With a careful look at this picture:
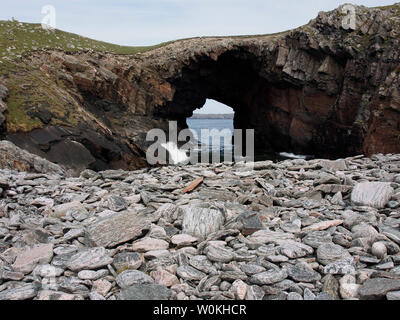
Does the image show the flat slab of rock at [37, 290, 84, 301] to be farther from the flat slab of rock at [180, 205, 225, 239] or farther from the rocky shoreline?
the flat slab of rock at [180, 205, 225, 239]

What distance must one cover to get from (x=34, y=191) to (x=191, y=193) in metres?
4.46

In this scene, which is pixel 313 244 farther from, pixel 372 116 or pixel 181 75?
pixel 181 75

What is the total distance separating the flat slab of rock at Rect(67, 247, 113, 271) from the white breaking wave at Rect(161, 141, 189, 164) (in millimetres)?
26965

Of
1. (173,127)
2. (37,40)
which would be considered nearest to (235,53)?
(173,127)

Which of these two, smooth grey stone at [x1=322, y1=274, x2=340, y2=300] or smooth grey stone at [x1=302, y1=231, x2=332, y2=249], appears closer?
smooth grey stone at [x1=322, y1=274, x2=340, y2=300]

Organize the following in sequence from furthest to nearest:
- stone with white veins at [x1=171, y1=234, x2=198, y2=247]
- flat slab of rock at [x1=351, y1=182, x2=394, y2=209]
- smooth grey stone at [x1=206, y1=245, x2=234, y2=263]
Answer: flat slab of rock at [x1=351, y1=182, x2=394, y2=209], stone with white veins at [x1=171, y1=234, x2=198, y2=247], smooth grey stone at [x1=206, y1=245, x2=234, y2=263]

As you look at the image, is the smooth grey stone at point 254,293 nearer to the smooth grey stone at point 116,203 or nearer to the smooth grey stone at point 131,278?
the smooth grey stone at point 131,278

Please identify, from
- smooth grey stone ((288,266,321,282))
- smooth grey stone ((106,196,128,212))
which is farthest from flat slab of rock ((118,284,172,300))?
smooth grey stone ((106,196,128,212))

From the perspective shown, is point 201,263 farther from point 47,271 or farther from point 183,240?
point 47,271

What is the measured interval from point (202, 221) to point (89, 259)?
2.12 metres

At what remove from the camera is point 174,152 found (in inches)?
1414

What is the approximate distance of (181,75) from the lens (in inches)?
1375

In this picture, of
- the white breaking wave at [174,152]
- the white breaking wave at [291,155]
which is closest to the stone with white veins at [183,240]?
the white breaking wave at [174,152]

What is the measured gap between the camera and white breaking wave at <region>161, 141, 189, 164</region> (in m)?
33.3
